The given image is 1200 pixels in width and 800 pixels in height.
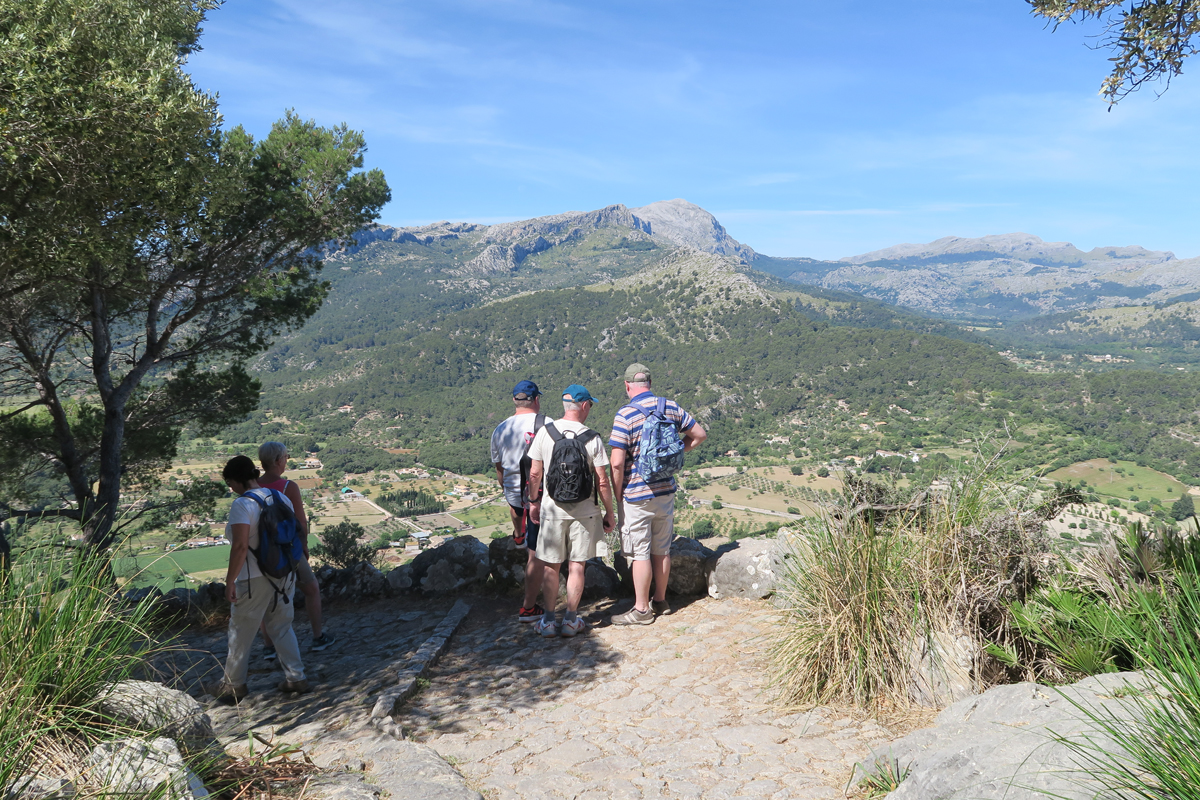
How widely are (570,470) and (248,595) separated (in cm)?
246

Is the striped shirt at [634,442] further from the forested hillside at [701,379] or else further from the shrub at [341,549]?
the forested hillside at [701,379]

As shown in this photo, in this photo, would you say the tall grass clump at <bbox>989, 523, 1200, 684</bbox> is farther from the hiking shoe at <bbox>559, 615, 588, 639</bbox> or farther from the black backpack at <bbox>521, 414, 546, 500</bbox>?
the black backpack at <bbox>521, 414, 546, 500</bbox>

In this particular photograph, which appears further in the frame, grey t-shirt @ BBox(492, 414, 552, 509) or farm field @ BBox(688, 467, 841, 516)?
farm field @ BBox(688, 467, 841, 516)

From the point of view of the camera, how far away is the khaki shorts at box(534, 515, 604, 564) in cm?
485

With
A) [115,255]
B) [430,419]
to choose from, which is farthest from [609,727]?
[430,419]

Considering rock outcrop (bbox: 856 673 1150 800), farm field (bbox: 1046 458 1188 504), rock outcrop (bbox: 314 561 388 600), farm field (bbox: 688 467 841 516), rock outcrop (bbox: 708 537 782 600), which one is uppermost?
rock outcrop (bbox: 856 673 1150 800)

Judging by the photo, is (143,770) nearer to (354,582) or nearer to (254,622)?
(254,622)

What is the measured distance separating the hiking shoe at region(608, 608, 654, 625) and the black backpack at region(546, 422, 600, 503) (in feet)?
4.27

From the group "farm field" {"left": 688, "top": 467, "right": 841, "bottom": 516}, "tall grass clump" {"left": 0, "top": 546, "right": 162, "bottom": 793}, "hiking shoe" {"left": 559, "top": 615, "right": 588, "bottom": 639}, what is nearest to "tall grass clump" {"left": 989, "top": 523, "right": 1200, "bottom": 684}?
"hiking shoe" {"left": 559, "top": 615, "right": 588, "bottom": 639}

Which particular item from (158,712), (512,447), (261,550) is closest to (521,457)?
(512,447)

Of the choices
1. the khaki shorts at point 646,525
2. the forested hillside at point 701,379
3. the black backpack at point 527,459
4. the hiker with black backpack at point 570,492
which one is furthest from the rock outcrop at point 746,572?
the forested hillside at point 701,379

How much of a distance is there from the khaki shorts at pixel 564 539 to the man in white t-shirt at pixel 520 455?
0.70 feet

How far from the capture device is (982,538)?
3523 millimetres

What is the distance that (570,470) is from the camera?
4.67 m
